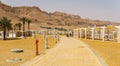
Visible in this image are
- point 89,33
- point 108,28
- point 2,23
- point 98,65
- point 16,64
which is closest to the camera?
point 98,65

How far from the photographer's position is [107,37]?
53.9m

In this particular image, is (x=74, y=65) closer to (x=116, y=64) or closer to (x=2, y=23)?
(x=116, y=64)

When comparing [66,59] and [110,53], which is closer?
[66,59]

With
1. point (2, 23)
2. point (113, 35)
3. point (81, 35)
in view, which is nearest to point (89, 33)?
point (81, 35)

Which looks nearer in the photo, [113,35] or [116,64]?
[116,64]

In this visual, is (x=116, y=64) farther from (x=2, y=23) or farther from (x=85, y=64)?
(x=2, y=23)

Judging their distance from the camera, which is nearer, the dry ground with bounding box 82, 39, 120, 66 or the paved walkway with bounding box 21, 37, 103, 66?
the paved walkway with bounding box 21, 37, 103, 66

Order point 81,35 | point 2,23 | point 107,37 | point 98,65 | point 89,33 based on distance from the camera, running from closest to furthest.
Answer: point 98,65 → point 107,37 → point 89,33 → point 81,35 → point 2,23

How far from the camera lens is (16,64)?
15.6 metres

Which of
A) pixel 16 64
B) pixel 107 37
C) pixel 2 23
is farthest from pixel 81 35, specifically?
pixel 16 64

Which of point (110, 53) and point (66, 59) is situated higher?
point (66, 59)

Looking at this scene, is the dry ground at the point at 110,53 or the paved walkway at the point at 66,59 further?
the dry ground at the point at 110,53

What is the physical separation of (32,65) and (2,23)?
6754cm

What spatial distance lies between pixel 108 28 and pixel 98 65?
3588 centimetres
